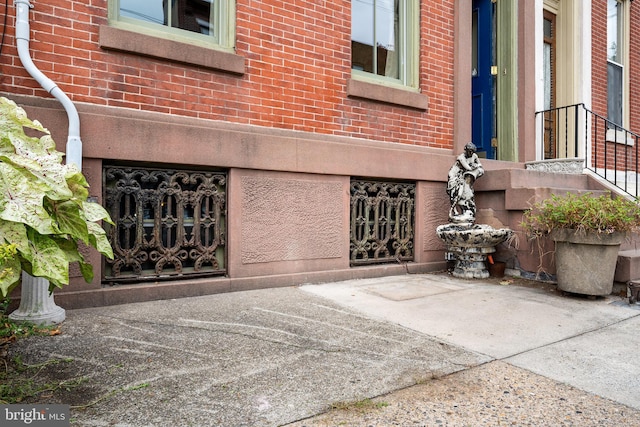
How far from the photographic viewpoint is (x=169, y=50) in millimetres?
3848

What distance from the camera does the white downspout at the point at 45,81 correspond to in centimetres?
315

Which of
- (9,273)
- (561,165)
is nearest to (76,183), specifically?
(9,273)

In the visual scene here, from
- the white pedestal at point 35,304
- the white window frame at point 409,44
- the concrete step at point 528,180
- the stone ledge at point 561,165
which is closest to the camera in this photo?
the white pedestal at point 35,304

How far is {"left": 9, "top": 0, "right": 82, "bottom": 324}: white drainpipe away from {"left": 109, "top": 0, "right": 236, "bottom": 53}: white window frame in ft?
2.32

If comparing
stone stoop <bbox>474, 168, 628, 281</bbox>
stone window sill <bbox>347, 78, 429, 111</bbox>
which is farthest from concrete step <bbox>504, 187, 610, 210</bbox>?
stone window sill <bbox>347, 78, 429, 111</bbox>

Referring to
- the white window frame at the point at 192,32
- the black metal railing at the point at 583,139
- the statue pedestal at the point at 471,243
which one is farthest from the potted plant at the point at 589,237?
the white window frame at the point at 192,32

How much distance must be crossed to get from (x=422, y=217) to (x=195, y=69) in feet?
10.7

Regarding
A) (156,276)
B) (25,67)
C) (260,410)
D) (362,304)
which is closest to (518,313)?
(362,304)

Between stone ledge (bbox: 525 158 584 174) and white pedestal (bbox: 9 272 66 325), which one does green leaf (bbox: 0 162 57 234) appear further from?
stone ledge (bbox: 525 158 584 174)

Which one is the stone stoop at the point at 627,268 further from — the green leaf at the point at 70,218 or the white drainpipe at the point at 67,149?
the white drainpipe at the point at 67,149

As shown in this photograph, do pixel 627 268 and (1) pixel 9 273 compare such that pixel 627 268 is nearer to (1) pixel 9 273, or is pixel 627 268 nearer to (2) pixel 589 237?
(2) pixel 589 237

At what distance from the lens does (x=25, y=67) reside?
125 inches

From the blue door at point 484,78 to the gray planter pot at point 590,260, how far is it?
10.5ft

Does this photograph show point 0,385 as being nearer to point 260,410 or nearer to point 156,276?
point 260,410
